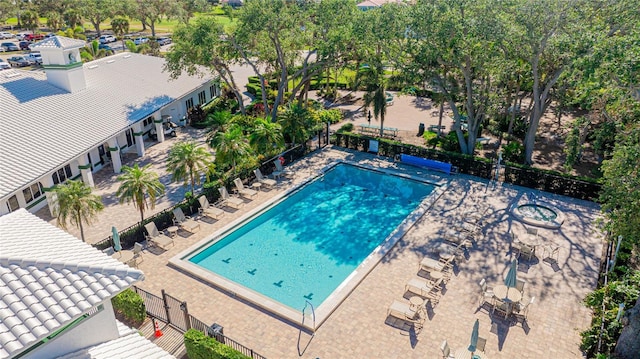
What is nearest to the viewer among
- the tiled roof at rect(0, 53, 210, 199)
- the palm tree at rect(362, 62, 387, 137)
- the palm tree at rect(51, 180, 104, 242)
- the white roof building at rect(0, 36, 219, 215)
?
the palm tree at rect(51, 180, 104, 242)

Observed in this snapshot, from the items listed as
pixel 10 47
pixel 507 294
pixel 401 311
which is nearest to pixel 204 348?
pixel 401 311

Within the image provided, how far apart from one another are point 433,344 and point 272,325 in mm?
6168

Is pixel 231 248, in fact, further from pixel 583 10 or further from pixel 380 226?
pixel 583 10

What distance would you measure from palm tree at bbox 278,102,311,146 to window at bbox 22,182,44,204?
15497mm

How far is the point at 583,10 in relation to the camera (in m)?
25.8

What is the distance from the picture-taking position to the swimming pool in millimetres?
21016

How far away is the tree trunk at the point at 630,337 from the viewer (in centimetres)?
1471

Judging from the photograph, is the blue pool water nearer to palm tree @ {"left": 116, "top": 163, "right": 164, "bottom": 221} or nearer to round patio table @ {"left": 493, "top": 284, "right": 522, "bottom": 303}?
palm tree @ {"left": 116, "top": 163, "right": 164, "bottom": 221}

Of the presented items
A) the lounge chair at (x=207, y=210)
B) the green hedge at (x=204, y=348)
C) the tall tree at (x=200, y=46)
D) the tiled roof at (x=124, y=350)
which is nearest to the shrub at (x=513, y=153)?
the lounge chair at (x=207, y=210)

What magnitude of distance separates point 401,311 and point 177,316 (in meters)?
8.70

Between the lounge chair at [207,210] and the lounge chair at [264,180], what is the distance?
13.5ft

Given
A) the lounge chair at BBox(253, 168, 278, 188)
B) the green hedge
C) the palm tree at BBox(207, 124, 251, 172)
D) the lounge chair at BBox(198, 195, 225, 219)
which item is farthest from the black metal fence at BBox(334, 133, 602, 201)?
the green hedge

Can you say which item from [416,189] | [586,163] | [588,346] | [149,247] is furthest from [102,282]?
[586,163]

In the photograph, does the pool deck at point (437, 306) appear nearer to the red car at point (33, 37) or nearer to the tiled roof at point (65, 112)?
the tiled roof at point (65, 112)
